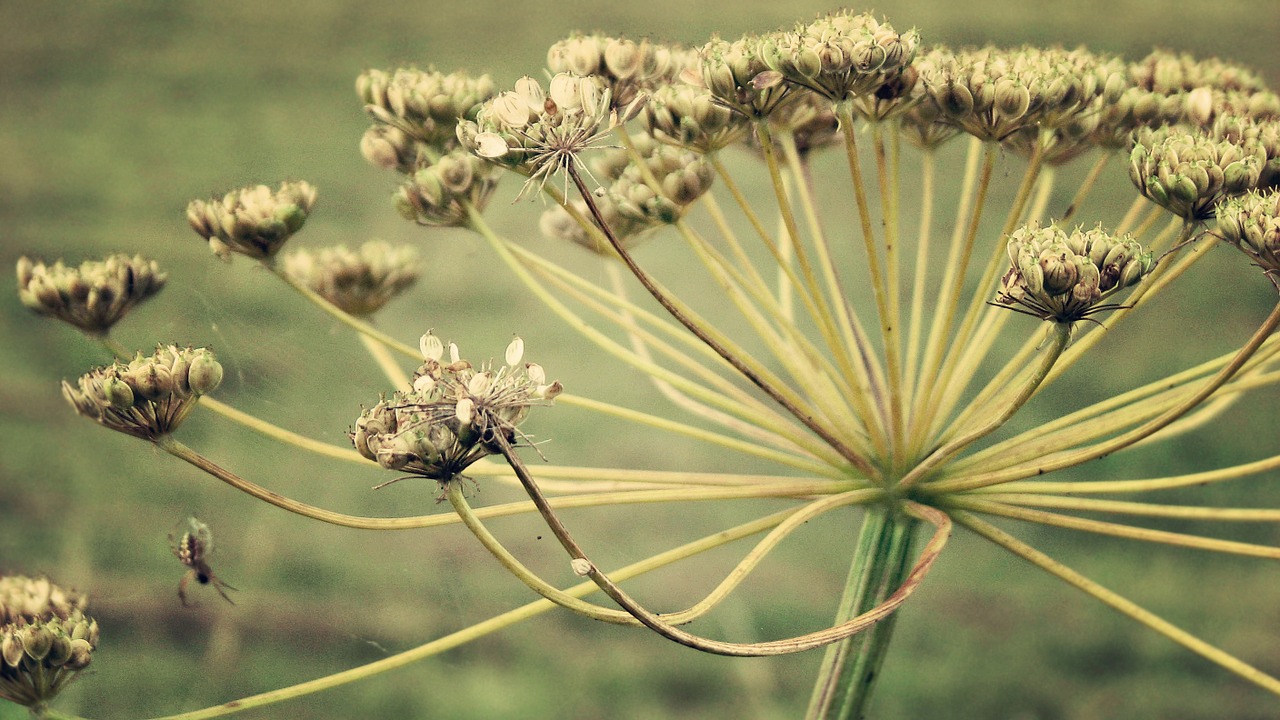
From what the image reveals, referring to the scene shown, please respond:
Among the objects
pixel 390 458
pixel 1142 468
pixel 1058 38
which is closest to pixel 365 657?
pixel 390 458

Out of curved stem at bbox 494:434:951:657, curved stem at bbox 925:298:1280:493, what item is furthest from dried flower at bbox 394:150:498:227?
curved stem at bbox 925:298:1280:493

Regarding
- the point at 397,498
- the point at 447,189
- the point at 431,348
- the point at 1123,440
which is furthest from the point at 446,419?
the point at 397,498

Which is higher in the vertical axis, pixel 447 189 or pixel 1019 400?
pixel 447 189

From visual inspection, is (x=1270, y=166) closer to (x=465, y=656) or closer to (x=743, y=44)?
(x=743, y=44)

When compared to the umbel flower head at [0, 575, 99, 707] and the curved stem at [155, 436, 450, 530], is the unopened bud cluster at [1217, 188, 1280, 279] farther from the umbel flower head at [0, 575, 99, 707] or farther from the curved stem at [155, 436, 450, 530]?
the umbel flower head at [0, 575, 99, 707]

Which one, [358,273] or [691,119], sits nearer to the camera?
[691,119]

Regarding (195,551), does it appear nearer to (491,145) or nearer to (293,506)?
(293,506)

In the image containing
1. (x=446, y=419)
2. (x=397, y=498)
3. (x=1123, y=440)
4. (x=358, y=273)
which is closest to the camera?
(x=446, y=419)
